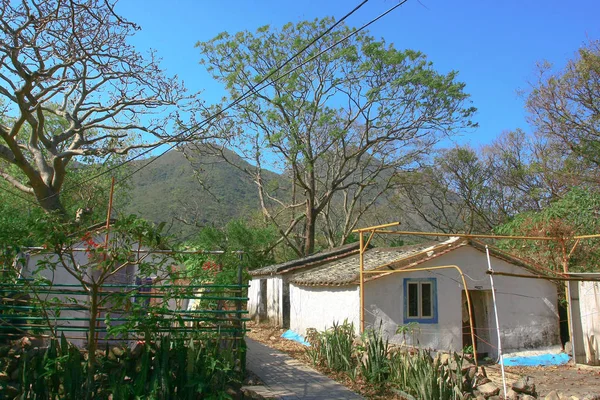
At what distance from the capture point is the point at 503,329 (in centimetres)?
1586

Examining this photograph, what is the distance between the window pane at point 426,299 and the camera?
609 inches

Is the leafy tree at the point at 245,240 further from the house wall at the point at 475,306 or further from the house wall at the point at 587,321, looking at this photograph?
the house wall at the point at 587,321

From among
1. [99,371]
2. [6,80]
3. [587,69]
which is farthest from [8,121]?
[587,69]

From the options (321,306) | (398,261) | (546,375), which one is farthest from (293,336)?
(546,375)

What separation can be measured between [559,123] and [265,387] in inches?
751

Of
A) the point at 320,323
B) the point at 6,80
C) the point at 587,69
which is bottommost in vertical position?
the point at 320,323

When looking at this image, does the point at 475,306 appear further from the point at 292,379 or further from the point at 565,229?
the point at 292,379

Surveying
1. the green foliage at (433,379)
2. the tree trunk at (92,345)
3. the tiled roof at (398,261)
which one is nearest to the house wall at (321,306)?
the tiled roof at (398,261)

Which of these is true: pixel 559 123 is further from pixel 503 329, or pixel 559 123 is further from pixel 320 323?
pixel 320 323

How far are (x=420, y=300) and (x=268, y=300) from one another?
30.3 feet

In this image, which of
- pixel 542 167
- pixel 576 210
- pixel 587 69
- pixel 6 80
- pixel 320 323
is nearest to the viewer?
pixel 6 80

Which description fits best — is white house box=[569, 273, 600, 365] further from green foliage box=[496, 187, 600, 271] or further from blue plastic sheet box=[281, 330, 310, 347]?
blue plastic sheet box=[281, 330, 310, 347]

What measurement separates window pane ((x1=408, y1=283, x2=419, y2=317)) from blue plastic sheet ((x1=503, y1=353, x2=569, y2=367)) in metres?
2.95

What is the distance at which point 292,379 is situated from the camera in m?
10.6
